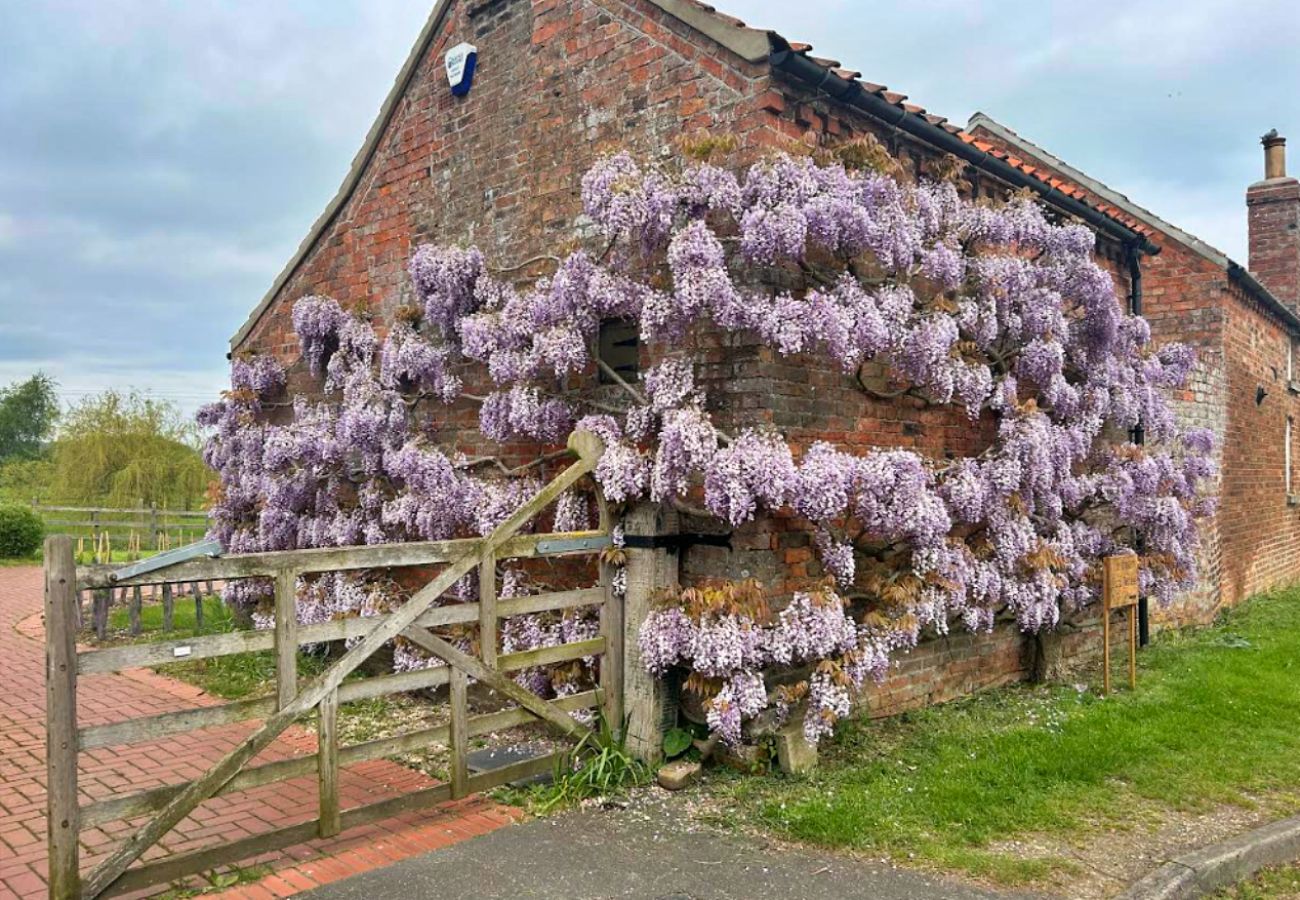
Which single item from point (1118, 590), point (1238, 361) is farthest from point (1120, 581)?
point (1238, 361)

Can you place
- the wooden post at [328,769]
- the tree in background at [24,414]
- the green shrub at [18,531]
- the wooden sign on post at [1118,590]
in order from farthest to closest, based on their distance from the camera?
the tree in background at [24,414], the green shrub at [18,531], the wooden sign on post at [1118,590], the wooden post at [328,769]

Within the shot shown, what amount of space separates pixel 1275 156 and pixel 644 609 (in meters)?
16.2

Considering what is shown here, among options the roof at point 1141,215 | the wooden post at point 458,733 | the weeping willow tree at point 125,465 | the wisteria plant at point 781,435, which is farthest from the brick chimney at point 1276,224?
the weeping willow tree at point 125,465

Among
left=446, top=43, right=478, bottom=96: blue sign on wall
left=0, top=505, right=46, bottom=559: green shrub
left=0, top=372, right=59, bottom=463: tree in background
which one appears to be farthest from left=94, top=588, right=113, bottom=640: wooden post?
left=0, top=372, right=59, bottom=463: tree in background

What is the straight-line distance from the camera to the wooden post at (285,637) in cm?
429

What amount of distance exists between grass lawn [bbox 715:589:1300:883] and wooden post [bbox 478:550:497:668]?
1.56 m

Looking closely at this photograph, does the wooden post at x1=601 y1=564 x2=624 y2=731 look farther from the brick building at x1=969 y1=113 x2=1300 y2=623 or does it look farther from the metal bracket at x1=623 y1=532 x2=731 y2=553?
the brick building at x1=969 y1=113 x2=1300 y2=623

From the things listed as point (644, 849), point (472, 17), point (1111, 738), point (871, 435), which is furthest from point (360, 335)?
point (1111, 738)

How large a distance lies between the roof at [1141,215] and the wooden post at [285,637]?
11085 millimetres

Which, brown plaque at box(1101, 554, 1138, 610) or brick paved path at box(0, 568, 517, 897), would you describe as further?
brown plaque at box(1101, 554, 1138, 610)

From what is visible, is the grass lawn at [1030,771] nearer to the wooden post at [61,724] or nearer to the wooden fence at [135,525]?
the wooden post at [61,724]

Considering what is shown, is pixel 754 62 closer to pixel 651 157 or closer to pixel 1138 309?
pixel 651 157

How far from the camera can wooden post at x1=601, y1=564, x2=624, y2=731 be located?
561 centimetres

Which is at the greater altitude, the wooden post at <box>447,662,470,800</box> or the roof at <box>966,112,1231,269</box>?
the roof at <box>966,112,1231,269</box>
